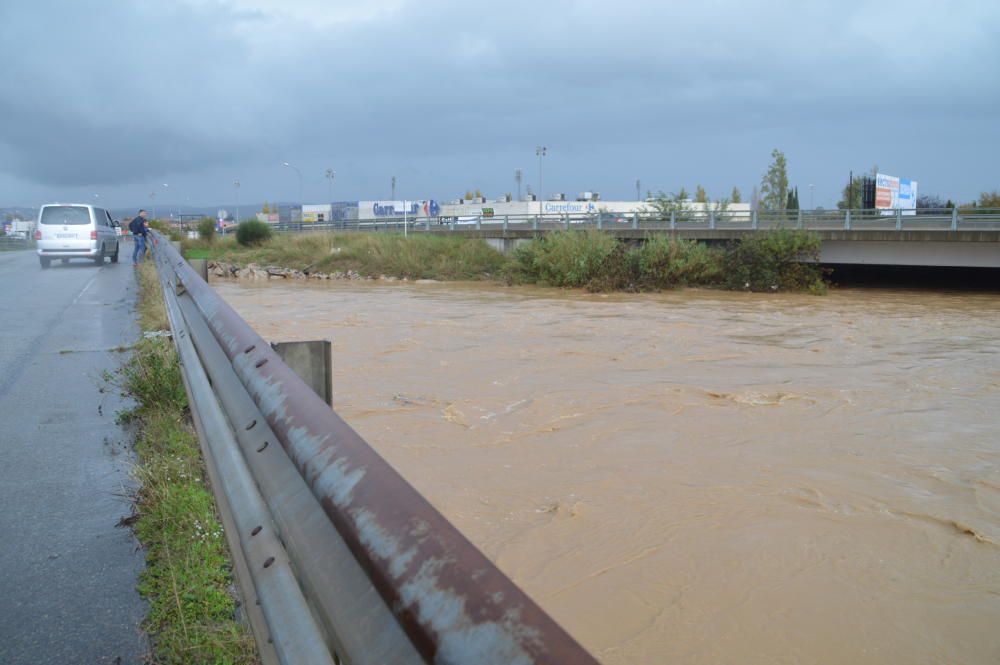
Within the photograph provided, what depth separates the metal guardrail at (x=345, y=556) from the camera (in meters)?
1.14

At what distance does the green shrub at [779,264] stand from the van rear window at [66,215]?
2006 cm

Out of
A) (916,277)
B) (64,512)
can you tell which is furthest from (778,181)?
(64,512)

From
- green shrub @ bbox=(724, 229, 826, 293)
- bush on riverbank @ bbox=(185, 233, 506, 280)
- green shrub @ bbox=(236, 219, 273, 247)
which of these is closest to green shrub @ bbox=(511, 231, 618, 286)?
bush on riverbank @ bbox=(185, 233, 506, 280)

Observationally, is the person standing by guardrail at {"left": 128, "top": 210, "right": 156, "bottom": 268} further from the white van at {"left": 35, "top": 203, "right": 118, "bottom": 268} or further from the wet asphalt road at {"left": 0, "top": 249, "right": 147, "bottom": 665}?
the wet asphalt road at {"left": 0, "top": 249, "right": 147, "bottom": 665}

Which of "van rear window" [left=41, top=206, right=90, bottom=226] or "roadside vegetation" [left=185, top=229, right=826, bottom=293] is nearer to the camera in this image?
"van rear window" [left=41, top=206, right=90, bottom=226]

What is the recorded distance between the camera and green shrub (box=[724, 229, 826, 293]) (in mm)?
29391

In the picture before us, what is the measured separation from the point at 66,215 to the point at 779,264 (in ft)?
72.2

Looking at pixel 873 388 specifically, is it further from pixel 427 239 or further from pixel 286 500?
pixel 427 239

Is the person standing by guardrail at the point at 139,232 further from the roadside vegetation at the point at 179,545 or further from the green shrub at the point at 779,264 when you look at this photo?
the roadside vegetation at the point at 179,545

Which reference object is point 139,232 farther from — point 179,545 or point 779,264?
point 179,545

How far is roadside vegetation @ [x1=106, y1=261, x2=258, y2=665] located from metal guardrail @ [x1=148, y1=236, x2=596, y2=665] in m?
0.37

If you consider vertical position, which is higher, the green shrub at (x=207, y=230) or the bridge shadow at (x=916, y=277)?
the green shrub at (x=207, y=230)

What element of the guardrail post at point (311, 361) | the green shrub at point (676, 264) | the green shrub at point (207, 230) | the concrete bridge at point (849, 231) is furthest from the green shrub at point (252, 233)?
the guardrail post at point (311, 361)

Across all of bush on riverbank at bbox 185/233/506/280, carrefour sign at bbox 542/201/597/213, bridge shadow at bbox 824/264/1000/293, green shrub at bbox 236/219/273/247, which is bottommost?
bridge shadow at bbox 824/264/1000/293
